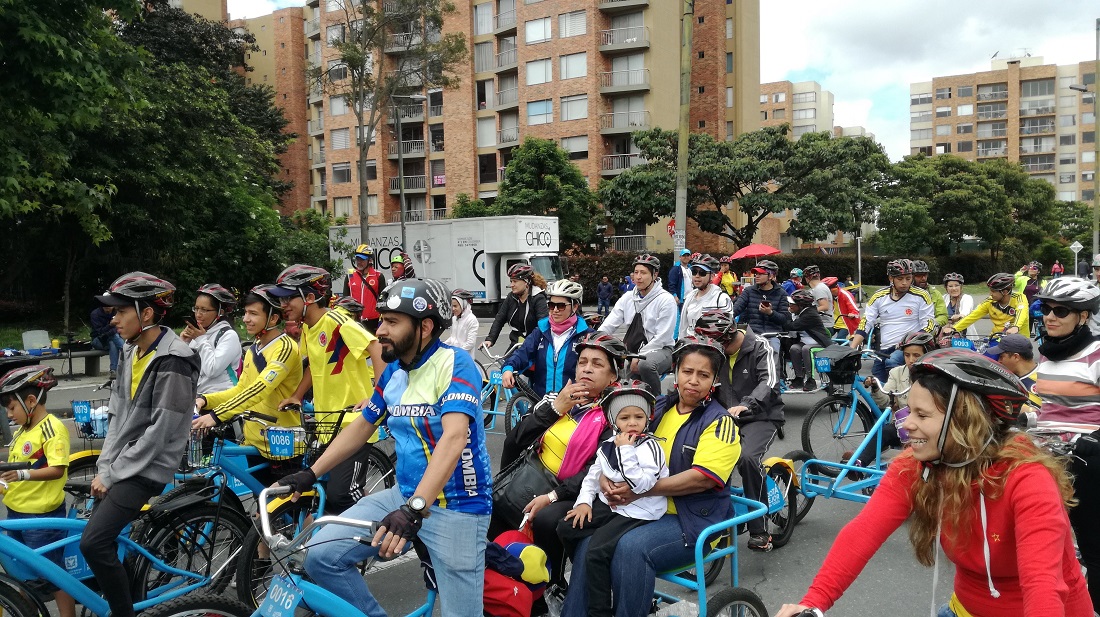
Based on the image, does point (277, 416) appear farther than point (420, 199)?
No

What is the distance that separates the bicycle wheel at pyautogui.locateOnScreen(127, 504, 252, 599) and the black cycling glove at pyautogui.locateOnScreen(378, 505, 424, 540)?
1805 mm

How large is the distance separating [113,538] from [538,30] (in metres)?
49.6

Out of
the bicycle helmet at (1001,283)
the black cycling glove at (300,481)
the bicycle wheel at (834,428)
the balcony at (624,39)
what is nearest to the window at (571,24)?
the balcony at (624,39)

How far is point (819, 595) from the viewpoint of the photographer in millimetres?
2248

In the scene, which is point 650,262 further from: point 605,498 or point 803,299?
point 605,498

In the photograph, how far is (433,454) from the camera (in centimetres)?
318

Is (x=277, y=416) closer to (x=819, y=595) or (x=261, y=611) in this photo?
(x=261, y=611)

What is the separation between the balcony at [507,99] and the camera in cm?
5159

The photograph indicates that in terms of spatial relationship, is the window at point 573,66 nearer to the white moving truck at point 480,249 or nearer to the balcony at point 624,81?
the balcony at point 624,81

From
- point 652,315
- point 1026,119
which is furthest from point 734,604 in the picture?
point 1026,119

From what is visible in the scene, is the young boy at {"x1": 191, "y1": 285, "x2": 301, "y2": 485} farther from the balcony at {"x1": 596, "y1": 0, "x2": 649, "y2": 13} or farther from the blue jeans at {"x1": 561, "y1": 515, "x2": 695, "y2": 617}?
the balcony at {"x1": 596, "y1": 0, "x2": 649, "y2": 13}

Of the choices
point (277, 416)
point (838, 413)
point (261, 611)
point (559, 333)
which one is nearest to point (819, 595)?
point (261, 611)

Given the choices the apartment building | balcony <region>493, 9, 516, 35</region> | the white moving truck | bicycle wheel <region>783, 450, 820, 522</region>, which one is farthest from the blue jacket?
the apartment building

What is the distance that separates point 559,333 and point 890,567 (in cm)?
335
